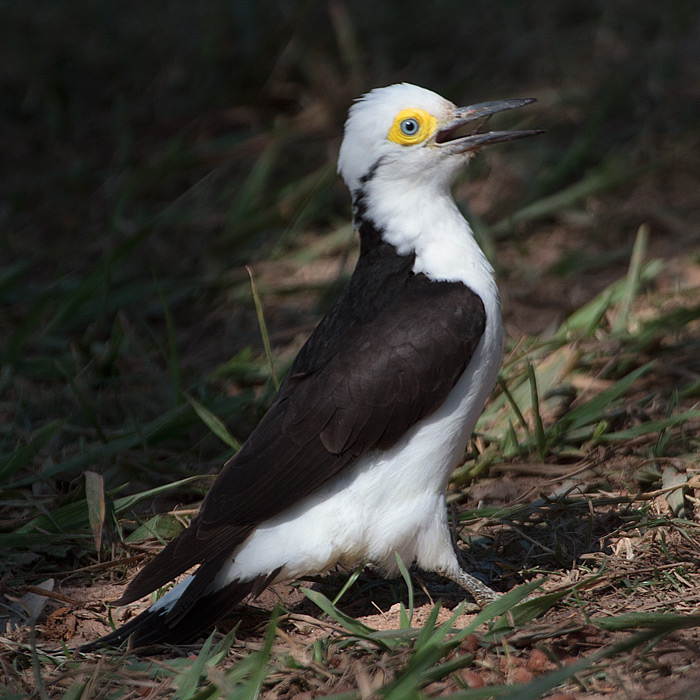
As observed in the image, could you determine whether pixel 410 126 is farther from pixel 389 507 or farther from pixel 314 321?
pixel 314 321

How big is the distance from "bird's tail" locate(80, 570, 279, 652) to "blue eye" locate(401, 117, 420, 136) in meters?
1.73

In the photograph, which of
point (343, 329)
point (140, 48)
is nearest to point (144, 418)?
point (343, 329)

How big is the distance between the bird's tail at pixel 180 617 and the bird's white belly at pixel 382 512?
0.14 feet

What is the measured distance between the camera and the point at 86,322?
5.69 metres

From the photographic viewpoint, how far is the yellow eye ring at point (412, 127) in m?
3.81

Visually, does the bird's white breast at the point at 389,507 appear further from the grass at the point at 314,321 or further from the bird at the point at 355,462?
the grass at the point at 314,321

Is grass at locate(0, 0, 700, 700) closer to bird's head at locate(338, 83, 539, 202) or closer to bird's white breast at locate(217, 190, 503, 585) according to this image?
bird's white breast at locate(217, 190, 503, 585)

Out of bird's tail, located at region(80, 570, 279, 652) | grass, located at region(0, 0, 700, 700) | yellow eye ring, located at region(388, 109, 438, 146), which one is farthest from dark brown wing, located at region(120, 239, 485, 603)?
yellow eye ring, located at region(388, 109, 438, 146)

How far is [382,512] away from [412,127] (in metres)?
1.48

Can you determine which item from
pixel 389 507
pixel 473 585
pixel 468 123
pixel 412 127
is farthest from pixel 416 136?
pixel 473 585

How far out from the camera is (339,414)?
344cm

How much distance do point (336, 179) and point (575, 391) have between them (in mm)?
2805

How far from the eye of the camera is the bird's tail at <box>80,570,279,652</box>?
335cm

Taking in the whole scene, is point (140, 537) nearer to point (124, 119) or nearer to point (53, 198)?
point (53, 198)
